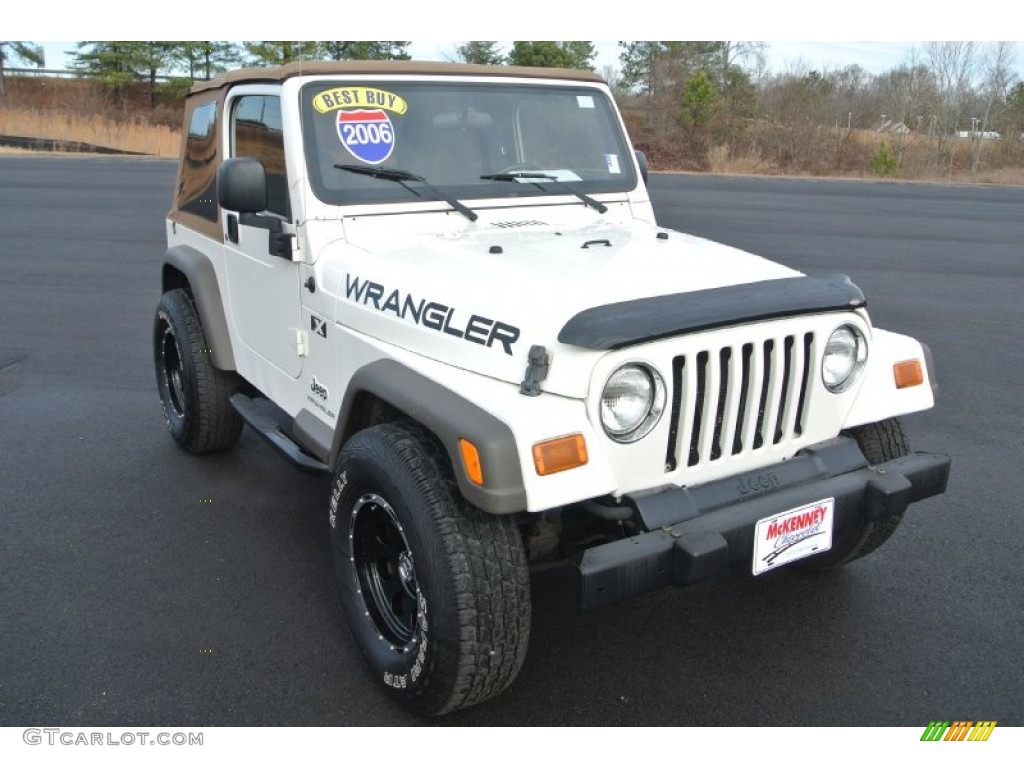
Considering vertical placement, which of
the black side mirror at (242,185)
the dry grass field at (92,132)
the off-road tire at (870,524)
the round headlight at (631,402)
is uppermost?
the dry grass field at (92,132)

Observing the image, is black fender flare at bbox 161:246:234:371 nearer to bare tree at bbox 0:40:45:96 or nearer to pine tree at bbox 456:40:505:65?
pine tree at bbox 456:40:505:65

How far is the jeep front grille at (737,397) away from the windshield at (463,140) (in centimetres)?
152

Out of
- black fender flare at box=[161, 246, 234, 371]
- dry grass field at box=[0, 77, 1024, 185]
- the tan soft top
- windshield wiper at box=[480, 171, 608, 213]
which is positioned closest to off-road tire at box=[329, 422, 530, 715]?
windshield wiper at box=[480, 171, 608, 213]

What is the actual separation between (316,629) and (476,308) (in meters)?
1.48

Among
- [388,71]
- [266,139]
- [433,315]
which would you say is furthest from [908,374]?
[266,139]

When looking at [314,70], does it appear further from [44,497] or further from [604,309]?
[44,497]

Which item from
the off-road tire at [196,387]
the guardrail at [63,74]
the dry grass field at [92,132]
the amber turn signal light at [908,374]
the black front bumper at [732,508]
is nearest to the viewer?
the black front bumper at [732,508]

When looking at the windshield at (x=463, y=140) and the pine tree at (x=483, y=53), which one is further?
the pine tree at (x=483, y=53)

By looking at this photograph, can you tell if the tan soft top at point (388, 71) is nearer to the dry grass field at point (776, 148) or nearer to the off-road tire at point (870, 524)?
the off-road tire at point (870, 524)

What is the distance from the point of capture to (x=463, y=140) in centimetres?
388

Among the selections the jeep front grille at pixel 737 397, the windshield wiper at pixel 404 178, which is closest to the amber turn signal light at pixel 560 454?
the jeep front grille at pixel 737 397

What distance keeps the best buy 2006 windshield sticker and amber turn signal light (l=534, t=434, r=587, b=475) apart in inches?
69.4

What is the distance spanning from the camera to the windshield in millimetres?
3623

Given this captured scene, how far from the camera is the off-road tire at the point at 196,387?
187 inches
